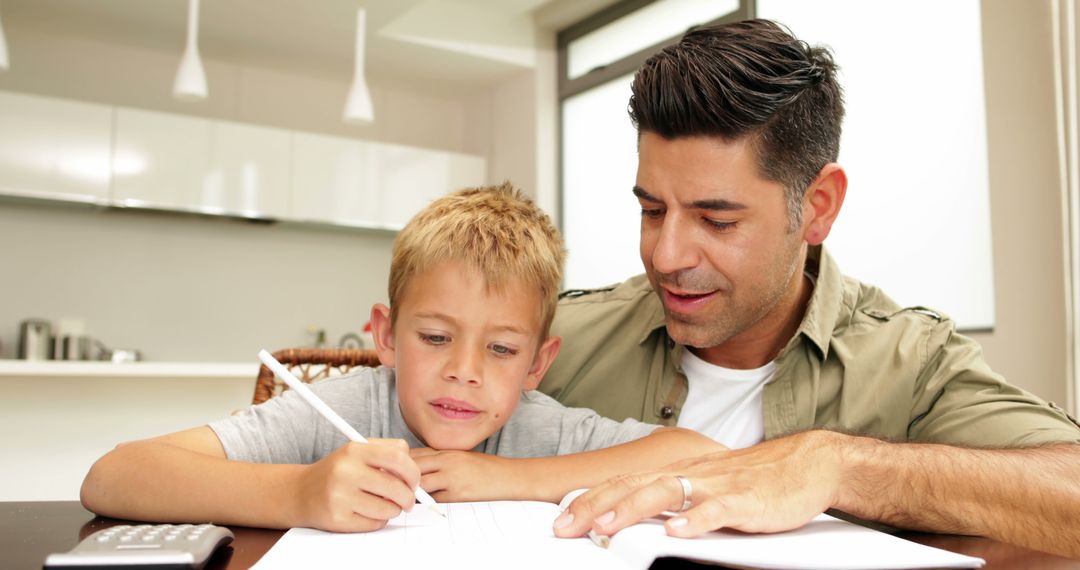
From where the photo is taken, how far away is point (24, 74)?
4898mm

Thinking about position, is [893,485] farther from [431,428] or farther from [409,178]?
[409,178]

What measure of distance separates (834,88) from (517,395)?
2.68 ft

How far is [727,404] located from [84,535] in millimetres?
1119

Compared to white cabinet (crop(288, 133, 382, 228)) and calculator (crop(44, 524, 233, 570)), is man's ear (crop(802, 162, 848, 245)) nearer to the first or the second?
calculator (crop(44, 524, 233, 570))

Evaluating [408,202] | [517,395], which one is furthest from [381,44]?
[517,395]

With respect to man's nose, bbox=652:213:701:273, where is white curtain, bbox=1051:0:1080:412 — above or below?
above

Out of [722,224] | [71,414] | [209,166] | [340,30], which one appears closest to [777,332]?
[722,224]

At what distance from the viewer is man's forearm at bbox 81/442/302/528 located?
878 mm

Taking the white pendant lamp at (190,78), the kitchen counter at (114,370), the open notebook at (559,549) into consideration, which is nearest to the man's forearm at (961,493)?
the open notebook at (559,549)

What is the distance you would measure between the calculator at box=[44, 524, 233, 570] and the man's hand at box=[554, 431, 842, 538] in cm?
30

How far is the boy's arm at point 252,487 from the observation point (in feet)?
2.68

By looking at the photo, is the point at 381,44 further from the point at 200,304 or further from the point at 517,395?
the point at 517,395

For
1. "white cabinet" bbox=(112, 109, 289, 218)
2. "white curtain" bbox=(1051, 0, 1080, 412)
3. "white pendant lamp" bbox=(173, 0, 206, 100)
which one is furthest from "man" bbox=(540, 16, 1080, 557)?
"white cabinet" bbox=(112, 109, 289, 218)

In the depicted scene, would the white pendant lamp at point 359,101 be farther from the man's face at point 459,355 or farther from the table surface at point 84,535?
the table surface at point 84,535
